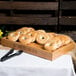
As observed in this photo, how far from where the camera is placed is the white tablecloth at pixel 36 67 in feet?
4.41

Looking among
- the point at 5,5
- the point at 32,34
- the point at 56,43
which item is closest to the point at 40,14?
the point at 5,5

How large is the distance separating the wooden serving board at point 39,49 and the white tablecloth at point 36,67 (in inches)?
1.5

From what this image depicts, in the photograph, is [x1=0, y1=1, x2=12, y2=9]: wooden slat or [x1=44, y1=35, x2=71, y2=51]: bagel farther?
[x1=0, y1=1, x2=12, y2=9]: wooden slat

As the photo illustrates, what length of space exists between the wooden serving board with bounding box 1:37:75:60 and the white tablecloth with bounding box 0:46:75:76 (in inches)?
1.5

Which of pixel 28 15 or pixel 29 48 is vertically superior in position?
pixel 29 48

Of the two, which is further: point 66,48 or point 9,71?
point 66,48

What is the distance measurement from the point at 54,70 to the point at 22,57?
0.85ft

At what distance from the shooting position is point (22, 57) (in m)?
1.45

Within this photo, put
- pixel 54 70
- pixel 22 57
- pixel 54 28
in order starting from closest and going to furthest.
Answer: pixel 54 70, pixel 22 57, pixel 54 28

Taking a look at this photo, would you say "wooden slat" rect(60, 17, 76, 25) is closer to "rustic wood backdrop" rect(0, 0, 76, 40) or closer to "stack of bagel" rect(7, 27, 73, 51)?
"rustic wood backdrop" rect(0, 0, 76, 40)

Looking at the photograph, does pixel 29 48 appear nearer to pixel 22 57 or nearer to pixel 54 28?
pixel 22 57

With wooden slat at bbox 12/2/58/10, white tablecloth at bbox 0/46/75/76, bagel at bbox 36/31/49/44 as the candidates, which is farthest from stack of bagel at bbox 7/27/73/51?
wooden slat at bbox 12/2/58/10

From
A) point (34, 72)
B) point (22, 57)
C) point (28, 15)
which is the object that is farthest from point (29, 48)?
point (28, 15)

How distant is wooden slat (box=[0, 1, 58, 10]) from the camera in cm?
302
